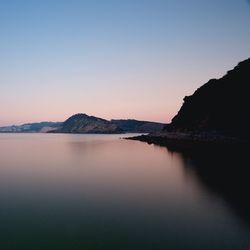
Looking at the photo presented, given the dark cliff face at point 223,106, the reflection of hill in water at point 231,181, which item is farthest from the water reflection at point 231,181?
the dark cliff face at point 223,106

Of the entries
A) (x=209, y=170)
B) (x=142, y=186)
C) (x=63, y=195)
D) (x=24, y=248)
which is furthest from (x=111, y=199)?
(x=209, y=170)

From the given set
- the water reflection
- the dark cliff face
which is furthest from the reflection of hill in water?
the dark cliff face

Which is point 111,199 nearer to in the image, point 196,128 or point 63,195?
point 63,195

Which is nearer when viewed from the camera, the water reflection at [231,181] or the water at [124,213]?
the water at [124,213]

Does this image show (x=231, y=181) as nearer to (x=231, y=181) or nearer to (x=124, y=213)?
(x=231, y=181)

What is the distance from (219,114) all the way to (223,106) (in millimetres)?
2748

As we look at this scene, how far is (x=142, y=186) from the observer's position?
20.5m

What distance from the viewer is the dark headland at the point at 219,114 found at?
51250 millimetres

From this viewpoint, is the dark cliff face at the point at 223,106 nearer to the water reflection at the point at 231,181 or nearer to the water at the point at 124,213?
the water reflection at the point at 231,181

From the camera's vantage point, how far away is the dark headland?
5125 centimetres

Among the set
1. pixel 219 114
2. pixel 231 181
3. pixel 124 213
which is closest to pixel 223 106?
pixel 219 114

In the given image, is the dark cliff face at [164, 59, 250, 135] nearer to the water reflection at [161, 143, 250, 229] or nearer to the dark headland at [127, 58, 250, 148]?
the dark headland at [127, 58, 250, 148]

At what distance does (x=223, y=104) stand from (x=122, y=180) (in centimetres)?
4808

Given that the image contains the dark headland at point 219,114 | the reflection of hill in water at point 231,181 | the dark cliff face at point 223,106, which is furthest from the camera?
the dark cliff face at point 223,106
